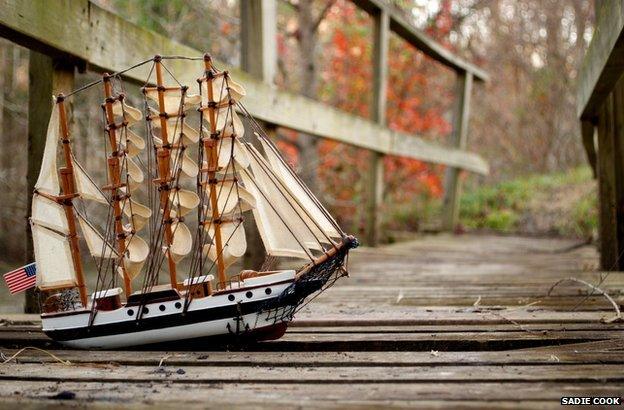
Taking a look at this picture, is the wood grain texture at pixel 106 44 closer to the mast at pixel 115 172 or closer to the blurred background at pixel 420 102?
the mast at pixel 115 172

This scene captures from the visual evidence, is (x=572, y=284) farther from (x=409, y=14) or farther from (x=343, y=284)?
(x=409, y=14)

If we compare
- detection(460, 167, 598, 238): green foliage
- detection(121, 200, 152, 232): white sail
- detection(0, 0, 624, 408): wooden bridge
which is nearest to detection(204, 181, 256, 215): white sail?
detection(121, 200, 152, 232): white sail

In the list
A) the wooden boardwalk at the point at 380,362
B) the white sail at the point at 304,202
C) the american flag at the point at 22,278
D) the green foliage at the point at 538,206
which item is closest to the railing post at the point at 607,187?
the wooden boardwalk at the point at 380,362

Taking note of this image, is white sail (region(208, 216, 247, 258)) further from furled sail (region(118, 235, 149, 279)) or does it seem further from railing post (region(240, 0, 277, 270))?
railing post (region(240, 0, 277, 270))

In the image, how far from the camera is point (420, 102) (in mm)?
12539

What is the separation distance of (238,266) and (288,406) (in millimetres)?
→ 5935

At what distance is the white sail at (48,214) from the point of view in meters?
2.33

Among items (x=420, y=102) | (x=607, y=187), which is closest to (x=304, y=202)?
(x=607, y=187)

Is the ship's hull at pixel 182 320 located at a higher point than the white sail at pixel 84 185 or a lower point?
lower

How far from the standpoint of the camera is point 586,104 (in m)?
4.16

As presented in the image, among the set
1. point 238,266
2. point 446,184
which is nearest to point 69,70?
point 238,266

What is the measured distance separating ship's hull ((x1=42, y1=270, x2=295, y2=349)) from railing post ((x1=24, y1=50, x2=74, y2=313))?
0.63m

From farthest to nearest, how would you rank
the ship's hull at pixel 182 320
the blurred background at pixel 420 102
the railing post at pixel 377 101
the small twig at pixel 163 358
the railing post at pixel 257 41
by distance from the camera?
1. the blurred background at pixel 420 102
2. the railing post at pixel 377 101
3. the railing post at pixel 257 41
4. the ship's hull at pixel 182 320
5. the small twig at pixel 163 358

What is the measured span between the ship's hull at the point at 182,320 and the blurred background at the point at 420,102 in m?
5.88
